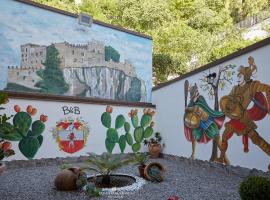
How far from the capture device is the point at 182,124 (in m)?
9.75

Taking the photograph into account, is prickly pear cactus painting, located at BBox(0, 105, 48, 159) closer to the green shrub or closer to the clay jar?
the clay jar

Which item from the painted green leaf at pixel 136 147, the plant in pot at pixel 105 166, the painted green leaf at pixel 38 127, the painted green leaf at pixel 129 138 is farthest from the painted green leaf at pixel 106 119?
the plant in pot at pixel 105 166

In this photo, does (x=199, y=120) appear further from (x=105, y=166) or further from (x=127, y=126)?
(x=105, y=166)

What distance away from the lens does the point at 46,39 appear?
11016 mm

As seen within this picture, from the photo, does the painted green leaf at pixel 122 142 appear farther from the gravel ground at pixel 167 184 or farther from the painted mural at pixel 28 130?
the painted mural at pixel 28 130

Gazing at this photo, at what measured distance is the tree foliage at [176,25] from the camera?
57.5 ft

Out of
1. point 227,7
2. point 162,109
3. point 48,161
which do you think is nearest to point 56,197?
point 48,161

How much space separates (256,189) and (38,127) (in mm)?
6965

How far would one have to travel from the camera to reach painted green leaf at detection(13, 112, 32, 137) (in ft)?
28.3

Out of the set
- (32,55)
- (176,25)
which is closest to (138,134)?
(32,55)

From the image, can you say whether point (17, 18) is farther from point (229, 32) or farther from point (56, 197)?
point (229, 32)

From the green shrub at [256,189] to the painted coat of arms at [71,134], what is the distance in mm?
6697

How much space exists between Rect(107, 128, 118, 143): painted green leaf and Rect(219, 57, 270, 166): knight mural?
415 centimetres

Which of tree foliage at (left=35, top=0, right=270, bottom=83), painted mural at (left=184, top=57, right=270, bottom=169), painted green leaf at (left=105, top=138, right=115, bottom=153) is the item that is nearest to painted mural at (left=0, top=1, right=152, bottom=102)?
painted green leaf at (left=105, top=138, right=115, bottom=153)
